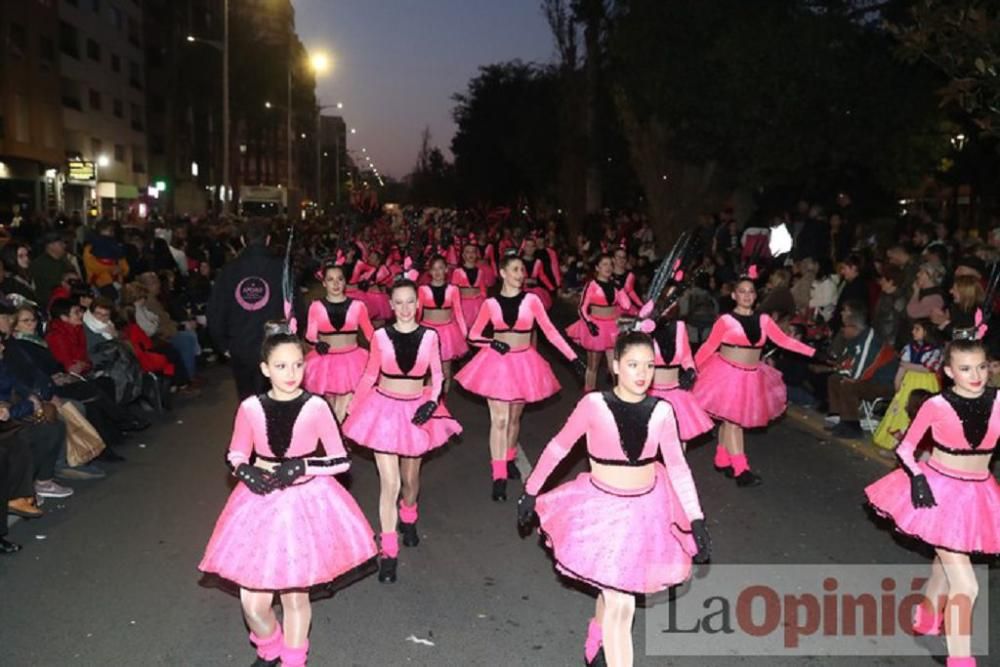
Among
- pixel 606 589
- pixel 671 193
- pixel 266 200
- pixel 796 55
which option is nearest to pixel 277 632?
pixel 606 589

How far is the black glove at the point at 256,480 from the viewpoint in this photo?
4863 millimetres

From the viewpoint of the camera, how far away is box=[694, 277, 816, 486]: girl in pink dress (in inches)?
360

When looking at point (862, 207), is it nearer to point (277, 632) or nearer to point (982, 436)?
point (982, 436)

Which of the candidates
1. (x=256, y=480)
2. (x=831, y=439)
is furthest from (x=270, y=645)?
(x=831, y=439)

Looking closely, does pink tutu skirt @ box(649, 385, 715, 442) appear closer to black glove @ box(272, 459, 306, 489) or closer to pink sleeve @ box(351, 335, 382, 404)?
pink sleeve @ box(351, 335, 382, 404)

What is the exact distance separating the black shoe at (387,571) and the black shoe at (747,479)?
395cm

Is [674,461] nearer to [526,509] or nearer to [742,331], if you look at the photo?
[526,509]

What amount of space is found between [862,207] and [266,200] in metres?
37.5

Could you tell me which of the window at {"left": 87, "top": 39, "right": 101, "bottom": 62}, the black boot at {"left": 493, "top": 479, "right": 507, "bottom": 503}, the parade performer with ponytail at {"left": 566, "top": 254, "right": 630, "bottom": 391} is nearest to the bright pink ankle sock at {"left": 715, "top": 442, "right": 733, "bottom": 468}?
the black boot at {"left": 493, "top": 479, "right": 507, "bottom": 503}

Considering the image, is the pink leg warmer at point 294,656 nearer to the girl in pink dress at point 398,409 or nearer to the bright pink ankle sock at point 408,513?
the girl in pink dress at point 398,409

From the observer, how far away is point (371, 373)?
23.5ft

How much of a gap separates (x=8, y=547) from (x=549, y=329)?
475 centimetres

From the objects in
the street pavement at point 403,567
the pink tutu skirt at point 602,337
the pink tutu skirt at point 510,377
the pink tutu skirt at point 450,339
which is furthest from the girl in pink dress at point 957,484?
the pink tutu skirt at point 450,339

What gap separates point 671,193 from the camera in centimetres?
2608
